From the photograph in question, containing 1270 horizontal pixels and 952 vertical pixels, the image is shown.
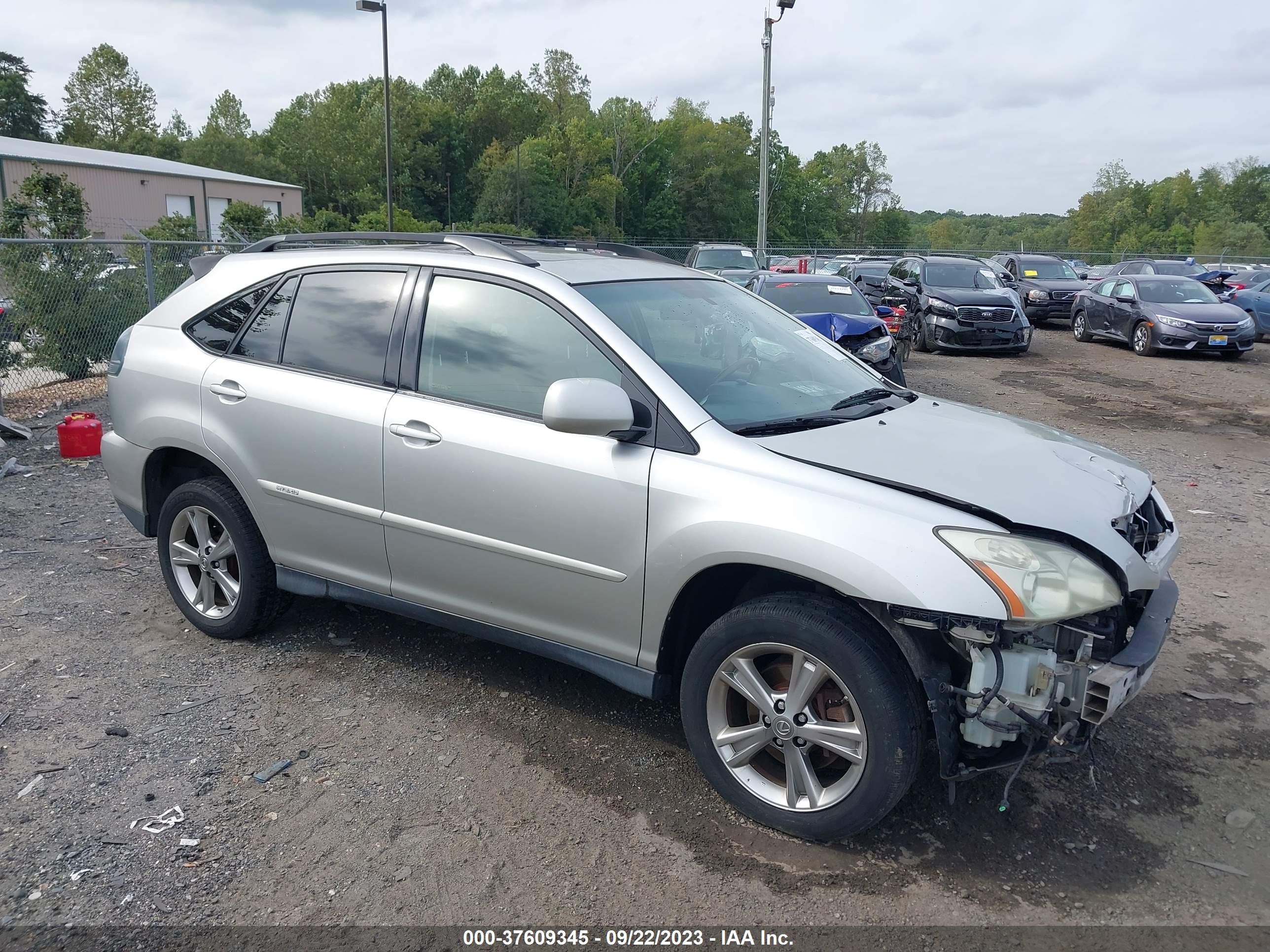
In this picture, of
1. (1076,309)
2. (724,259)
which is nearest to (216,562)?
(1076,309)

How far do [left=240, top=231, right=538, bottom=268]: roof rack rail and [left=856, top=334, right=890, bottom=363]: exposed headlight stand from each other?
661 cm

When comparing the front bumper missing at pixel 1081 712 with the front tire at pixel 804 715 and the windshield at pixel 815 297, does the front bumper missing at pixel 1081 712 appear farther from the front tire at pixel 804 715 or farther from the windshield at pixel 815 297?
the windshield at pixel 815 297

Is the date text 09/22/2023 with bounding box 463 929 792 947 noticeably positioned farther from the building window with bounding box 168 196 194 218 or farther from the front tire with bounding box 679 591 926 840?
the building window with bounding box 168 196 194 218

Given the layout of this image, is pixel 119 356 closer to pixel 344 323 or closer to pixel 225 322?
pixel 225 322

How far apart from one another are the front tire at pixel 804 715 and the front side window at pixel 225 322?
8.89 ft

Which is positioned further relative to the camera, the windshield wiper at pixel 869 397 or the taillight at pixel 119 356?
the taillight at pixel 119 356

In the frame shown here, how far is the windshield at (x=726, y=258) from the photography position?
914 inches

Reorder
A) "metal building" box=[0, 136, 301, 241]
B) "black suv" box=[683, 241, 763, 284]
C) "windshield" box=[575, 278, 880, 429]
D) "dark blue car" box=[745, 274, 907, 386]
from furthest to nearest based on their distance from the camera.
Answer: "metal building" box=[0, 136, 301, 241], "black suv" box=[683, 241, 763, 284], "dark blue car" box=[745, 274, 907, 386], "windshield" box=[575, 278, 880, 429]

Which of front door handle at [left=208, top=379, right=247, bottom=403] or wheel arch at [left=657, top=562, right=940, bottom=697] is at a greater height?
front door handle at [left=208, top=379, right=247, bottom=403]

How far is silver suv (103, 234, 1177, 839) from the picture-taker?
296 cm

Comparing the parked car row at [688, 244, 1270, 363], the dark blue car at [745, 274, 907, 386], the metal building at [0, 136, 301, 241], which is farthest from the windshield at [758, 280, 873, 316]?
the metal building at [0, 136, 301, 241]

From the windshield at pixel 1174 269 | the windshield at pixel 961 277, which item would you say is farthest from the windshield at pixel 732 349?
the windshield at pixel 1174 269

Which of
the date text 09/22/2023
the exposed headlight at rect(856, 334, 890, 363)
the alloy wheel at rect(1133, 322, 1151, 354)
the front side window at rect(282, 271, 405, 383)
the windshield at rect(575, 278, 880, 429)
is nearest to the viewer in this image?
the date text 09/22/2023

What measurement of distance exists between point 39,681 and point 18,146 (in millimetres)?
54631
